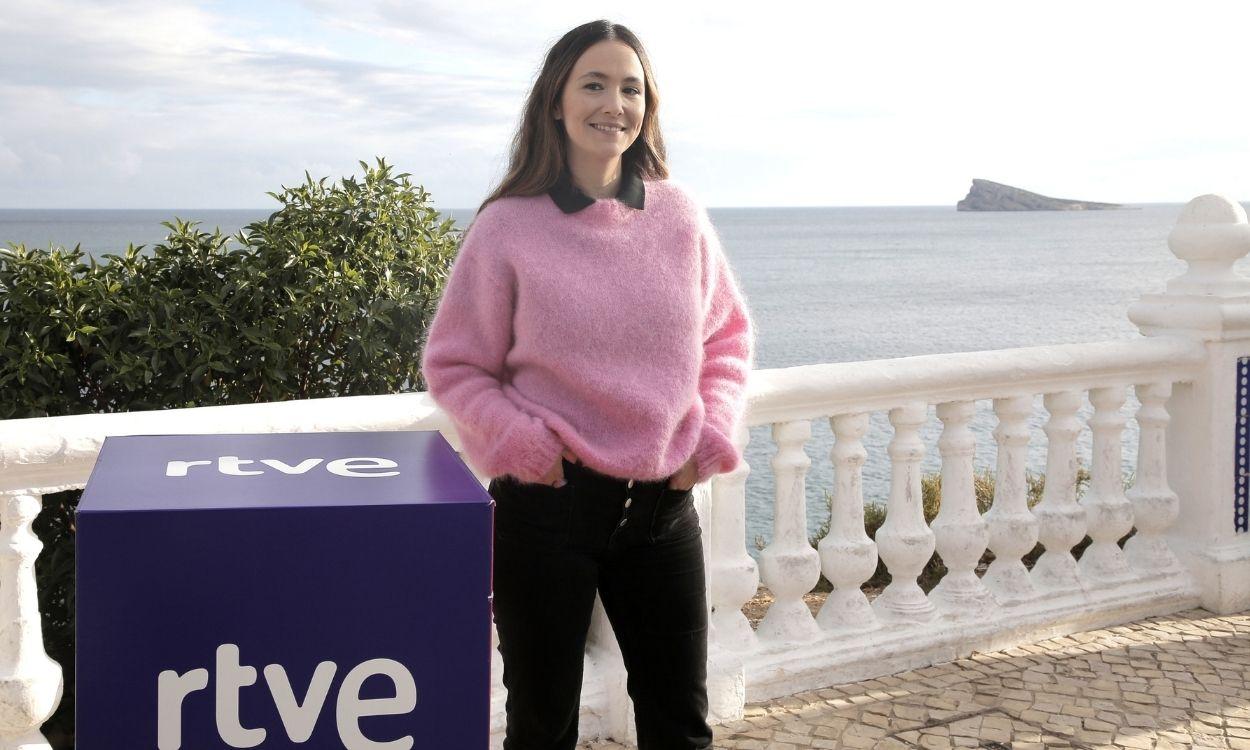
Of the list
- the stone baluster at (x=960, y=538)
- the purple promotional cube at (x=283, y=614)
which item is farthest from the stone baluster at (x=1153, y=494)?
the purple promotional cube at (x=283, y=614)

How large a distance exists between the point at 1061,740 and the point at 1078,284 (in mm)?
57722

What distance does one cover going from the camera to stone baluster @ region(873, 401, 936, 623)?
13.4 ft

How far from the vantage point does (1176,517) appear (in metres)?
4.80

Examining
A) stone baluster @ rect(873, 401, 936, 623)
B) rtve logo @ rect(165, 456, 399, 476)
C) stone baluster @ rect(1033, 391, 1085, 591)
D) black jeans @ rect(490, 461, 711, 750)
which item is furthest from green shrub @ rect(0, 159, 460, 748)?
rtve logo @ rect(165, 456, 399, 476)

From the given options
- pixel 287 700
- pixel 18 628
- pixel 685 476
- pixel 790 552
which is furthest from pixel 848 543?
pixel 287 700

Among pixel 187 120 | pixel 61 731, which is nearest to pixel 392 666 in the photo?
pixel 61 731

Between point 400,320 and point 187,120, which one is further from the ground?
point 187,120

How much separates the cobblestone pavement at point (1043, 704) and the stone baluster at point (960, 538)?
17 centimetres

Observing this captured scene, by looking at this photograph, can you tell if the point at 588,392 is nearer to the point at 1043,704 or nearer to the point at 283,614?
the point at 283,614

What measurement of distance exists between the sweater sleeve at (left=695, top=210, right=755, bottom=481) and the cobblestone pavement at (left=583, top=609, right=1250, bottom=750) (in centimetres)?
129

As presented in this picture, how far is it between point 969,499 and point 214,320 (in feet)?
8.71

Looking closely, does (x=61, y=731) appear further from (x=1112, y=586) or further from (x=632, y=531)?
(x=1112, y=586)

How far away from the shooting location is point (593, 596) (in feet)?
8.53

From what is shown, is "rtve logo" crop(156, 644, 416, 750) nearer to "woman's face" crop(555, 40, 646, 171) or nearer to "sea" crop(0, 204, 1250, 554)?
"woman's face" crop(555, 40, 646, 171)
